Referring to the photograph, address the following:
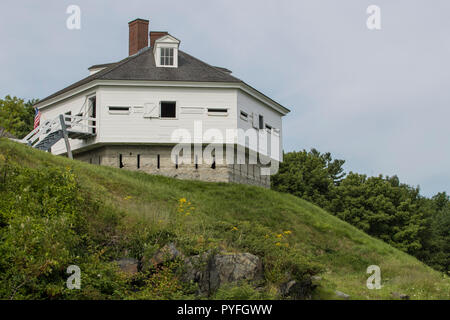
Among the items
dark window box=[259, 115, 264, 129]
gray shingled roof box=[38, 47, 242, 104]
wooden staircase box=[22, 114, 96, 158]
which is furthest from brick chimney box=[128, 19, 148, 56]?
dark window box=[259, 115, 264, 129]

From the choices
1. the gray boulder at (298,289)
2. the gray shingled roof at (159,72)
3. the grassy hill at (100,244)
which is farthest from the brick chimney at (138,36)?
the gray boulder at (298,289)

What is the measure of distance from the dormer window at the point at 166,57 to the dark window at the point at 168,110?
2.79 m

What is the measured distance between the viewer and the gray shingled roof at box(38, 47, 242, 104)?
38.1 metres

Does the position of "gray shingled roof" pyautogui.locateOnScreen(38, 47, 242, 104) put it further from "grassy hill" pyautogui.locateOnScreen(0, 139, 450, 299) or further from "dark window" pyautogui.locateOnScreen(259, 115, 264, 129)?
"grassy hill" pyautogui.locateOnScreen(0, 139, 450, 299)

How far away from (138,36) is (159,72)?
8.29 metres

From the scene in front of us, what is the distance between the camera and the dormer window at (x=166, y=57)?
40062 mm

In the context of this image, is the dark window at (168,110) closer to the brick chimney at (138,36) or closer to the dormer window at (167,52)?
the dormer window at (167,52)

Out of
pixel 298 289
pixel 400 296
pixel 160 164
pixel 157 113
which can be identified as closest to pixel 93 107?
pixel 157 113

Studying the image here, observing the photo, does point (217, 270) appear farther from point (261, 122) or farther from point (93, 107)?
point (261, 122)

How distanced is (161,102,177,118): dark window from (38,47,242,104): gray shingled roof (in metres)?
1.87

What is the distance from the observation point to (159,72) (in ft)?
128
